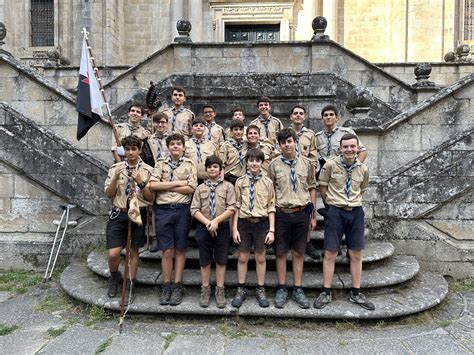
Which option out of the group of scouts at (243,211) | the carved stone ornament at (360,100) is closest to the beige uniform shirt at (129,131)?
the group of scouts at (243,211)

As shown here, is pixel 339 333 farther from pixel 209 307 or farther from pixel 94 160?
pixel 94 160

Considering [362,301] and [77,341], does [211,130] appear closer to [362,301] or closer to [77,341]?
[362,301]

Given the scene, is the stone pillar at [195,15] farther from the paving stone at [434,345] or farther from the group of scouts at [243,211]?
the paving stone at [434,345]

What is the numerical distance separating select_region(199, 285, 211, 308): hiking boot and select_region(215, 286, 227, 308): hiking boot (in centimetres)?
10

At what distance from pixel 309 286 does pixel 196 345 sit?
1.60m

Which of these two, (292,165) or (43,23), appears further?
(43,23)

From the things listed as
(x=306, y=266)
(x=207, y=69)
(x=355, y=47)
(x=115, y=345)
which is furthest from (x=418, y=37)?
(x=115, y=345)

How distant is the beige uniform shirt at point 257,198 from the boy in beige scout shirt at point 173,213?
60cm

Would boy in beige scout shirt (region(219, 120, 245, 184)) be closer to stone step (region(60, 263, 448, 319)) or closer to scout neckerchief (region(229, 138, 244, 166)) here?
scout neckerchief (region(229, 138, 244, 166))

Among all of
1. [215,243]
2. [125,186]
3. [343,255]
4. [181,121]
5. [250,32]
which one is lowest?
[343,255]

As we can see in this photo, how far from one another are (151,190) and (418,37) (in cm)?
1452

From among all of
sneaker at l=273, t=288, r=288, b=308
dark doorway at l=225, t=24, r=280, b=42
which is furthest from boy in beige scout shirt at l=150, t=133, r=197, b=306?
dark doorway at l=225, t=24, r=280, b=42

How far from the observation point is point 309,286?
479 centimetres

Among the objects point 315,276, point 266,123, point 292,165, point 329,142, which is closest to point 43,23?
point 266,123
